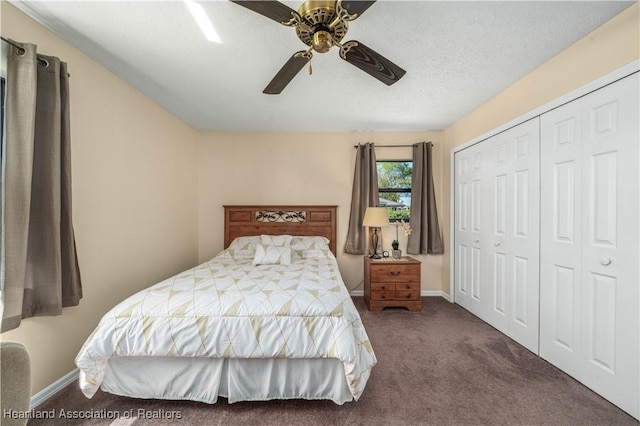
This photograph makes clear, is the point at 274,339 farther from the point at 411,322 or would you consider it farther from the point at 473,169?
the point at 473,169

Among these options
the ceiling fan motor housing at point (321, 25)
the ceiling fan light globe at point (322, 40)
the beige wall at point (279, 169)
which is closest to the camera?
the ceiling fan motor housing at point (321, 25)

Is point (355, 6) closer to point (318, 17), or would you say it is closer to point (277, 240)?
point (318, 17)

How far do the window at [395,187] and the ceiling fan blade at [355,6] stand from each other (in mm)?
2723

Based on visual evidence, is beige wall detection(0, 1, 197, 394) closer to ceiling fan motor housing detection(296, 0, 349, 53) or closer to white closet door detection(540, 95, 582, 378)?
ceiling fan motor housing detection(296, 0, 349, 53)

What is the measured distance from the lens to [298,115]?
327 centimetres

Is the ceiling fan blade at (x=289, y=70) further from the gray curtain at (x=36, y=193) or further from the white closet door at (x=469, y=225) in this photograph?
the white closet door at (x=469, y=225)

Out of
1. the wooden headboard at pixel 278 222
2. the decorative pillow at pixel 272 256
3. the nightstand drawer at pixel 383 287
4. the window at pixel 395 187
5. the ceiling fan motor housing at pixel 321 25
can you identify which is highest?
the ceiling fan motor housing at pixel 321 25

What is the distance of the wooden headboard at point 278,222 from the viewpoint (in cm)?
380

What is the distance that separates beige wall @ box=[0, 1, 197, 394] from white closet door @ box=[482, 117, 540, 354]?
3640 millimetres

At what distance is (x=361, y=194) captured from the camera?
3.77 m

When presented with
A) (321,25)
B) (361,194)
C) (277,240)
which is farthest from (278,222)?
(321,25)

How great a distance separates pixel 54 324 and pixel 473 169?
4.12m

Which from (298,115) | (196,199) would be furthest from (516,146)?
(196,199)

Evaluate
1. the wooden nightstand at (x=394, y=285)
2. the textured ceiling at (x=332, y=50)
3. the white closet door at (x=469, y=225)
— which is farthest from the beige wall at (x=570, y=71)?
the wooden nightstand at (x=394, y=285)
